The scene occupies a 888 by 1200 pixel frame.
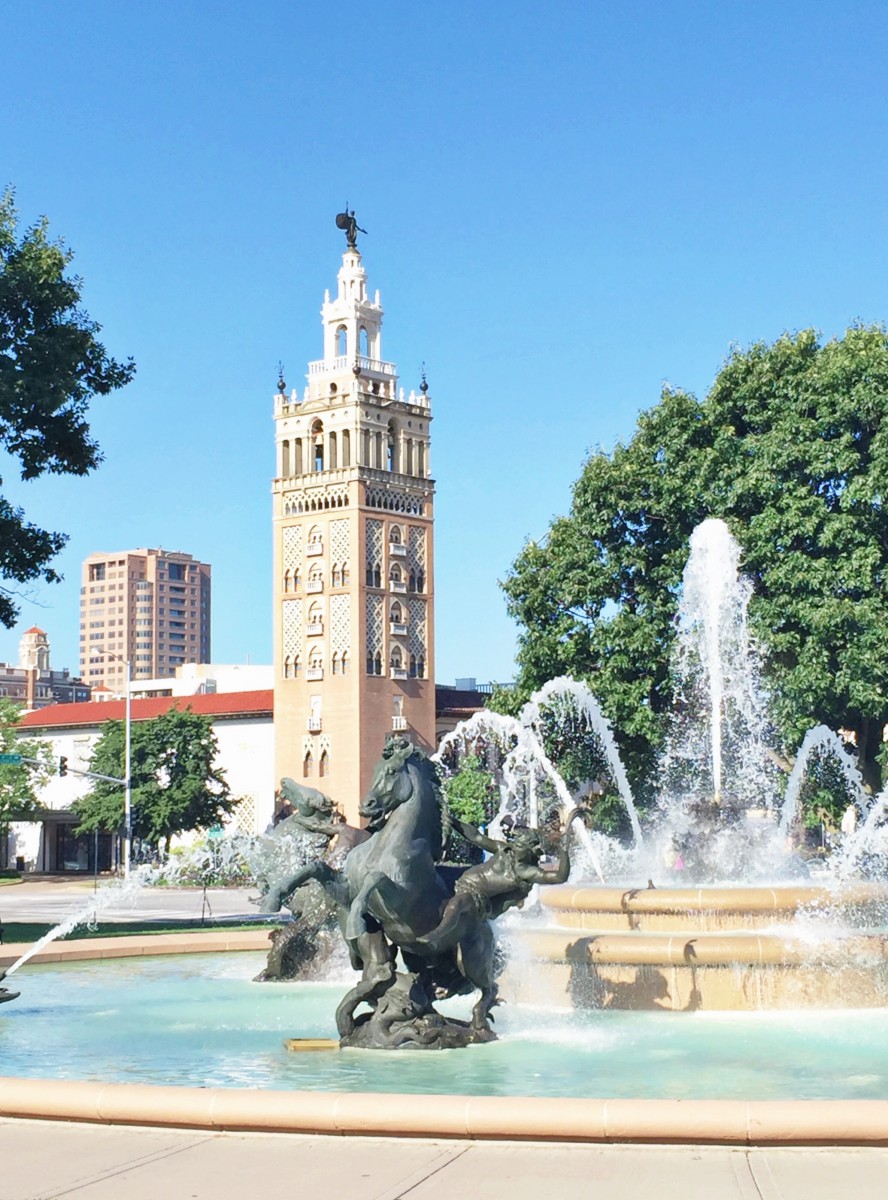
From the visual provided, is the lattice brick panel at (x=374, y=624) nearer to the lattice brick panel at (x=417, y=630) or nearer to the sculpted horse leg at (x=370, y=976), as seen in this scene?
the lattice brick panel at (x=417, y=630)

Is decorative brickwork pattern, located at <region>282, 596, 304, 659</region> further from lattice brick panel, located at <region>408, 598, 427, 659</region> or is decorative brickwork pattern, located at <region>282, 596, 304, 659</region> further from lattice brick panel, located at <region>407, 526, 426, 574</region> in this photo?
lattice brick panel, located at <region>407, 526, 426, 574</region>

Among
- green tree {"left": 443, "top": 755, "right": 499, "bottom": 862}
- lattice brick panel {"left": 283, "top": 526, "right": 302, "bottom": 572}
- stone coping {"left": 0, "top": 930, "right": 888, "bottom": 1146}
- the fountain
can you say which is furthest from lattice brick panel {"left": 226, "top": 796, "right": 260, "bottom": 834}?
stone coping {"left": 0, "top": 930, "right": 888, "bottom": 1146}

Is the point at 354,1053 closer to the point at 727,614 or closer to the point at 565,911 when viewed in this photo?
the point at 565,911

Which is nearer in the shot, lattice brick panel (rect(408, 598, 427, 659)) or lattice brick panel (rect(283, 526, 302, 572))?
lattice brick panel (rect(408, 598, 427, 659))

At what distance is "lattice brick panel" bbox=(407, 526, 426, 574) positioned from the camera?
87.0 metres

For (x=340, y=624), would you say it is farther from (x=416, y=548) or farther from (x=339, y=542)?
(x=416, y=548)

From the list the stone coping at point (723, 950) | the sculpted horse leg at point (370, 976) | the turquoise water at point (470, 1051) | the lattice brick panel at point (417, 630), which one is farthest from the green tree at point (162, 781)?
the sculpted horse leg at point (370, 976)

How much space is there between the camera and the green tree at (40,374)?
88.6ft

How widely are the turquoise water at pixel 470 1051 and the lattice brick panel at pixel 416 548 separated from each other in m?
70.6

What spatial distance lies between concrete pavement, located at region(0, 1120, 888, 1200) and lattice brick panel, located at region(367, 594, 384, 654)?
7488cm

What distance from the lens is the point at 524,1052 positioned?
39.3ft

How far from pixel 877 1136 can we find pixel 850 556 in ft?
79.9

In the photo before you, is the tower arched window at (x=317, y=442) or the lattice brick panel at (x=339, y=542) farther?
the tower arched window at (x=317, y=442)

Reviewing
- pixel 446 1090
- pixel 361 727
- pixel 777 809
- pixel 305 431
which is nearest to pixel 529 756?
pixel 777 809
